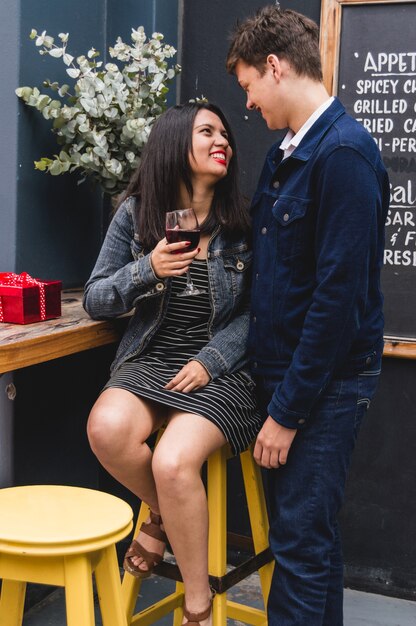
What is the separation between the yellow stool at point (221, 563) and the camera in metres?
2.26

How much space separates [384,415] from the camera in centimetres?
303

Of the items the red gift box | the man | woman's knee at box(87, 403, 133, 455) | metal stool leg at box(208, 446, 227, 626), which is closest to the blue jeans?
the man

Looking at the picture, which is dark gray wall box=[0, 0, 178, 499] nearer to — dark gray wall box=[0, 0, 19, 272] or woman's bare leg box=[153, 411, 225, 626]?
dark gray wall box=[0, 0, 19, 272]

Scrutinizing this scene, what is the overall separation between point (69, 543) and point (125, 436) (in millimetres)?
611

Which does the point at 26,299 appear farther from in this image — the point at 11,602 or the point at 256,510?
the point at 256,510

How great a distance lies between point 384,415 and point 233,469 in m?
0.62

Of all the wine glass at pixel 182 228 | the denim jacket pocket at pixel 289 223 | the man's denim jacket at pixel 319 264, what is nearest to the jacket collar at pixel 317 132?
the man's denim jacket at pixel 319 264

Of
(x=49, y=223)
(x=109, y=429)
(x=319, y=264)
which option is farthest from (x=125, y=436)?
(x=49, y=223)

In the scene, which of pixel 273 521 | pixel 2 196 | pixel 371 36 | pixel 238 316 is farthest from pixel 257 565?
pixel 371 36

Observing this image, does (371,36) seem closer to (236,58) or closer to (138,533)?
(236,58)

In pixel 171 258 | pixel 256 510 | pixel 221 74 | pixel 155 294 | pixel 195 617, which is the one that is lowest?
pixel 195 617

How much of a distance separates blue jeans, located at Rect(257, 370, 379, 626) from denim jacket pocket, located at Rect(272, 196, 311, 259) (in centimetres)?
35

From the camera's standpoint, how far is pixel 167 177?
7.97 feet

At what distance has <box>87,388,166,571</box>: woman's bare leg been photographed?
221 centimetres
